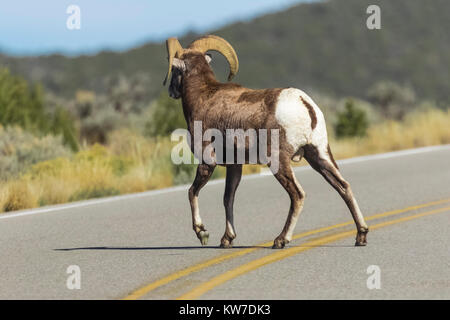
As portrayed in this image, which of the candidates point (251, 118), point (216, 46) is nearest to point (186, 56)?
point (216, 46)

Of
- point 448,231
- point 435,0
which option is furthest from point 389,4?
point 448,231

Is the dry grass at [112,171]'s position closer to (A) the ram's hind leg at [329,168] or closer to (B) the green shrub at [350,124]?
(B) the green shrub at [350,124]

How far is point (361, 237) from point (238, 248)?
1276 mm

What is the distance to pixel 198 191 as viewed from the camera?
9.09m

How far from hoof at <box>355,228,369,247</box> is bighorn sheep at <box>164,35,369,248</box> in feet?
0.03

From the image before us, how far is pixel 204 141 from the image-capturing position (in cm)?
907

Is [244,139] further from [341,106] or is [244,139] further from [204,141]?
[341,106]

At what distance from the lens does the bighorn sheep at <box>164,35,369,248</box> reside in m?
Result: 8.81

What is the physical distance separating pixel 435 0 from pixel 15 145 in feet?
222
